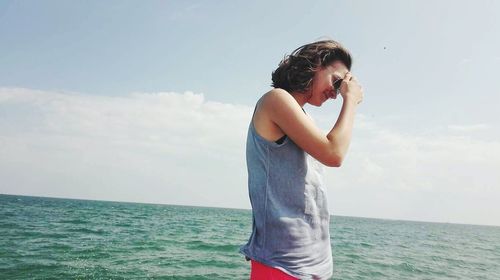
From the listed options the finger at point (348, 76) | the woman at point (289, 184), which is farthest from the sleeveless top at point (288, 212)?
the finger at point (348, 76)

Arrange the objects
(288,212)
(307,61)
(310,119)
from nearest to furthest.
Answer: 1. (288,212)
2. (310,119)
3. (307,61)

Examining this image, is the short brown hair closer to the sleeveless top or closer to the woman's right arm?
the woman's right arm

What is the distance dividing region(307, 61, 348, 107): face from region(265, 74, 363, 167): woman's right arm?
7.6 inches

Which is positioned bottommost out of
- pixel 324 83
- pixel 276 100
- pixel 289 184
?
pixel 289 184

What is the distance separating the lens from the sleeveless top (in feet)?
4.92

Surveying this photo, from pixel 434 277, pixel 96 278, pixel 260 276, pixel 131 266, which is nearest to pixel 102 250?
pixel 131 266

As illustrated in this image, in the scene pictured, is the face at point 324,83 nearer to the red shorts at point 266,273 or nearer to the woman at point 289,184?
the woman at point 289,184

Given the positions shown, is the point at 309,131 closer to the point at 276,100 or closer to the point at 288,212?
the point at 276,100

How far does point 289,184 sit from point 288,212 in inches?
4.5

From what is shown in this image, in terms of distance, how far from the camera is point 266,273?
1.52m

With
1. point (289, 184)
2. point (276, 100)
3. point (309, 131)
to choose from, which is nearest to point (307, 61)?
point (276, 100)

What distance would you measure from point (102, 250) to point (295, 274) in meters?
17.9

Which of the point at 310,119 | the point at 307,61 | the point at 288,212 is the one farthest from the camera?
the point at 307,61

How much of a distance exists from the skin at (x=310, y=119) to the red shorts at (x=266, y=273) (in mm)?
485
